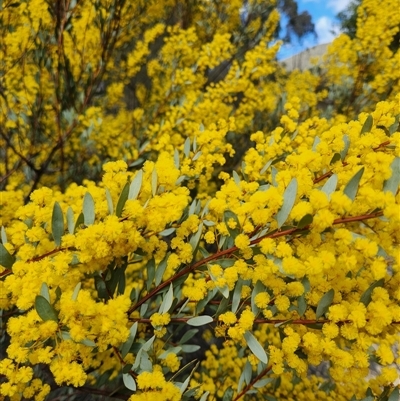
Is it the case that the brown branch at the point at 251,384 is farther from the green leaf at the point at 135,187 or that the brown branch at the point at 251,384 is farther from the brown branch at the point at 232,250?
the green leaf at the point at 135,187

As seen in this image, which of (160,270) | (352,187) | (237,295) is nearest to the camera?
(352,187)

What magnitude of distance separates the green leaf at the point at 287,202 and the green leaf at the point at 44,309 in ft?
2.13

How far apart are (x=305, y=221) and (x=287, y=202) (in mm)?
71

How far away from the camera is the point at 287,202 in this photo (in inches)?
36.3

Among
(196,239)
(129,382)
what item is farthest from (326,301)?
(129,382)

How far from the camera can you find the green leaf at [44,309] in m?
0.94

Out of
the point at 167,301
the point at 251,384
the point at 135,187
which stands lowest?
the point at 251,384

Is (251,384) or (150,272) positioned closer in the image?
(150,272)

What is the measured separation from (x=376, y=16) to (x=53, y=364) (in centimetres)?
399

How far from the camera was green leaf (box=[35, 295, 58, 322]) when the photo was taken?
94 centimetres

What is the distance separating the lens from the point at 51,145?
2824mm

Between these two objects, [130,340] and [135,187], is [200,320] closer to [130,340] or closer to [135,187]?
[130,340]

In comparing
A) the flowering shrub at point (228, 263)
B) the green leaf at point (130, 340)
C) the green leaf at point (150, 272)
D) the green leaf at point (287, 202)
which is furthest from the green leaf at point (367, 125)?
the green leaf at point (130, 340)

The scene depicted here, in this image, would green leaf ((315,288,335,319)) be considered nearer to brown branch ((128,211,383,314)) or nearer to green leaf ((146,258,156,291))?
brown branch ((128,211,383,314))
